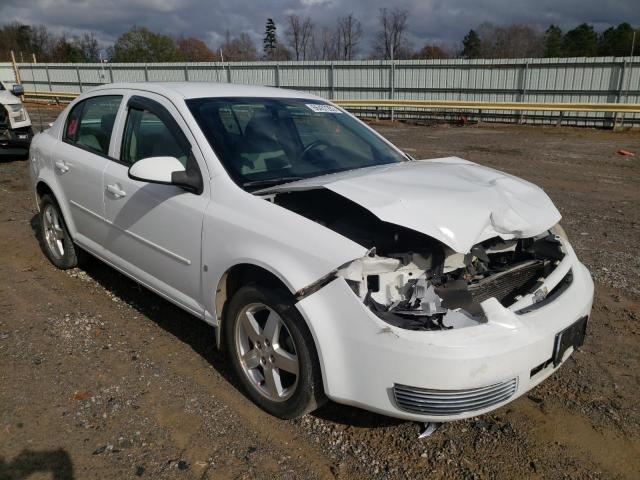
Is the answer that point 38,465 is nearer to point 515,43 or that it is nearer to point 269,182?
point 269,182

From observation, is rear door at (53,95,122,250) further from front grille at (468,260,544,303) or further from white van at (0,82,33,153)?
white van at (0,82,33,153)

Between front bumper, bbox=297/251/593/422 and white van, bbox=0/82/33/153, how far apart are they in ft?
33.3

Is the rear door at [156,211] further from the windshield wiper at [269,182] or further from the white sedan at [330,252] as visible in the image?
the windshield wiper at [269,182]

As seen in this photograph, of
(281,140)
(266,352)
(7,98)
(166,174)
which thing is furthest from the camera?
(7,98)

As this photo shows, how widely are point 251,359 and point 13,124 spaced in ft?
32.1

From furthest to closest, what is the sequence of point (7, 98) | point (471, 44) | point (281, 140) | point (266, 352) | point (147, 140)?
point (471, 44), point (7, 98), point (147, 140), point (281, 140), point (266, 352)

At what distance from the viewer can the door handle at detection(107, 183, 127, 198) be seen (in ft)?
12.1

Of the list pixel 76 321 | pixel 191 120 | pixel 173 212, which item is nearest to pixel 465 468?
pixel 173 212

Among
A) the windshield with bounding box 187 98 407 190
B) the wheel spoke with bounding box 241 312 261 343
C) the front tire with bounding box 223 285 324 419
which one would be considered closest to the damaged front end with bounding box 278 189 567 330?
Answer: the front tire with bounding box 223 285 324 419

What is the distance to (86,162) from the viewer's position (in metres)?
4.16

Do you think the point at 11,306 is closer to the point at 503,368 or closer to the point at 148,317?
the point at 148,317

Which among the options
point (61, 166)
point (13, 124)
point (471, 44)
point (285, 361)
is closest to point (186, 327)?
point (285, 361)

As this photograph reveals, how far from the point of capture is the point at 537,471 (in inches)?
98.9

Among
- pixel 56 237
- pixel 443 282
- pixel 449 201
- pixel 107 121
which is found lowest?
pixel 56 237
